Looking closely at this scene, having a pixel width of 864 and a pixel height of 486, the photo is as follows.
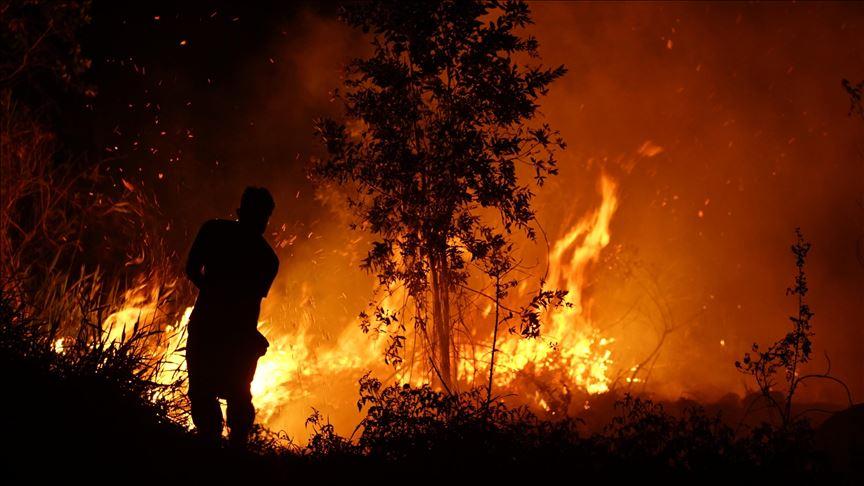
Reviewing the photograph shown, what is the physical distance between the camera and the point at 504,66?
6633 millimetres

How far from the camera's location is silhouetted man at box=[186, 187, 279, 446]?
15.9 feet

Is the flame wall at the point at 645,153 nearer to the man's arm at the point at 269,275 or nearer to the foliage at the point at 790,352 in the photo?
the foliage at the point at 790,352

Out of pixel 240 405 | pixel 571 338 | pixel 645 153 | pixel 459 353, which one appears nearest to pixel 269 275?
pixel 240 405

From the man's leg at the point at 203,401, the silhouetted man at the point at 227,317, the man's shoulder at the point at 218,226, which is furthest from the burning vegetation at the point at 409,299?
the man's shoulder at the point at 218,226

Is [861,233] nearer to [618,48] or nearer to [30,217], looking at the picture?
[618,48]

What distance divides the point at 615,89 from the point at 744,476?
38.8 ft

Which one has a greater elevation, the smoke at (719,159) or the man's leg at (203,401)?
the smoke at (719,159)

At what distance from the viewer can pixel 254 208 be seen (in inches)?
196

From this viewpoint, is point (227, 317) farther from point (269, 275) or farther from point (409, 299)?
point (409, 299)

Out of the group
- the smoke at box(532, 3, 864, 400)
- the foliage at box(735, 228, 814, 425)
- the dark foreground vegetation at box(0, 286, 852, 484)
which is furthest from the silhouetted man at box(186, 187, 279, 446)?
the smoke at box(532, 3, 864, 400)

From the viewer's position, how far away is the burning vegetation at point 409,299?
4.65 m

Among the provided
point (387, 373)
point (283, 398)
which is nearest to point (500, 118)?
point (387, 373)

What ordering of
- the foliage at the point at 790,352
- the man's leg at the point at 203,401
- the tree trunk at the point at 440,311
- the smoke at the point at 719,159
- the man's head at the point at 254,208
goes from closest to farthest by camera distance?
the man's leg at the point at 203,401 < the man's head at the point at 254,208 < the foliage at the point at 790,352 < the tree trunk at the point at 440,311 < the smoke at the point at 719,159

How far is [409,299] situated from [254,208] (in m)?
6.06
